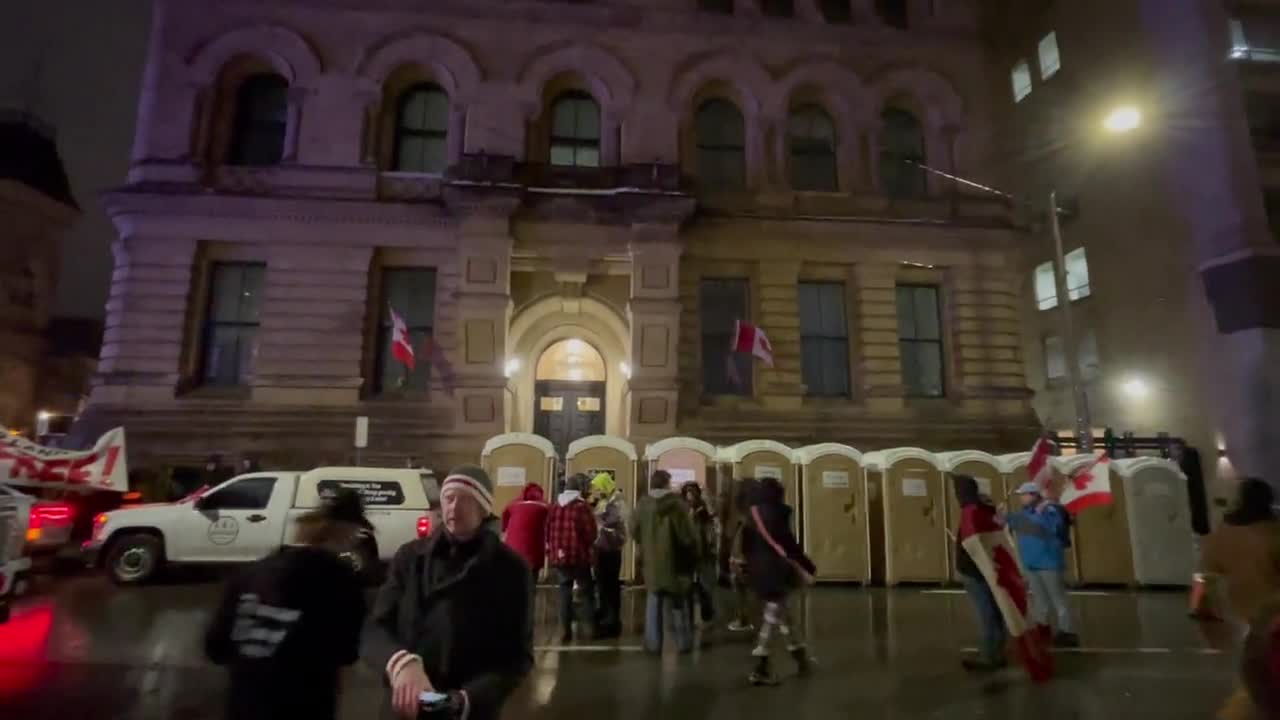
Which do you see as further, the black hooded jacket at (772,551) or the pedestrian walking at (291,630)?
the black hooded jacket at (772,551)

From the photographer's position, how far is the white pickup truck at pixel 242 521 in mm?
10758

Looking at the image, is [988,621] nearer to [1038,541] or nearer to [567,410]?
[1038,541]

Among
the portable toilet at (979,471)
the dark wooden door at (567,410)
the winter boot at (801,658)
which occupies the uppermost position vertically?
the dark wooden door at (567,410)

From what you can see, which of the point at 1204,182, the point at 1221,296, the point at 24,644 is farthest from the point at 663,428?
the point at 1204,182

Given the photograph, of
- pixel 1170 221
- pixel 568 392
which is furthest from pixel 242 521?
pixel 1170 221

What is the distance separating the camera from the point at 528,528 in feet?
27.2

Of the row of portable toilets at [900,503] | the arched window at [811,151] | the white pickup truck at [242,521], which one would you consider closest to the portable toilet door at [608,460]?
the row of portable toilets at [900,503]

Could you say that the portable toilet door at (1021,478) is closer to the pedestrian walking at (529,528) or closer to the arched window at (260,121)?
the pedestrian walking at (529,528)

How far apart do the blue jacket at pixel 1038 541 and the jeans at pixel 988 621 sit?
3.39ft

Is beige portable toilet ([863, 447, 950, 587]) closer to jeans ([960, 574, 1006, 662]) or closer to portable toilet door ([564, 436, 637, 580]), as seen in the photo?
portable toilet door ([564, 436, 637, 580])

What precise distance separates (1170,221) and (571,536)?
24.0 meters

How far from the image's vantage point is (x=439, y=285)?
53.4 feet

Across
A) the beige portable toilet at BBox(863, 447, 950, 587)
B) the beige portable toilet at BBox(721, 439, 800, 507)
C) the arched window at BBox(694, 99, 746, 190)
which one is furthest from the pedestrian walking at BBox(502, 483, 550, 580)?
the arched window at BBox(694, 99, 746, 190)

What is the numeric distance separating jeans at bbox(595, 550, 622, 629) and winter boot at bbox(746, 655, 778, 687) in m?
2.46
